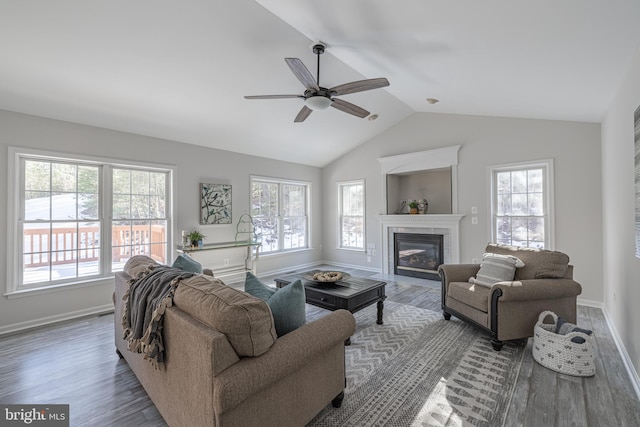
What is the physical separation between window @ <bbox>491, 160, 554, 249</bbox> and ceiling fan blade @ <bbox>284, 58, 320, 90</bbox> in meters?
3.71

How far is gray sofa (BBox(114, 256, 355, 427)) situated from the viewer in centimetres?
131

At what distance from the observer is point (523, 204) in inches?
182

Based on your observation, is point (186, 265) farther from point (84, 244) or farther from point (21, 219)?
point (21, 219)

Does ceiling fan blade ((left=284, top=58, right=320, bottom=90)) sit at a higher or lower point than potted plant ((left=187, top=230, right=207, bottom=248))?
higher

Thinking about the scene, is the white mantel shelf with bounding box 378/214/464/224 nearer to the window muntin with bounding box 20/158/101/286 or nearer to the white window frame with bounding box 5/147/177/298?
the white window frame with bounding box 5/147/177/298

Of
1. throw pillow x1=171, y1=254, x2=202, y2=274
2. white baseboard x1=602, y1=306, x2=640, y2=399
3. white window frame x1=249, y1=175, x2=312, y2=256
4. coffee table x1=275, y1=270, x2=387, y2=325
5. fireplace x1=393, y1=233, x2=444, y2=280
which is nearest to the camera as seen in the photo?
white baseboard x1=602, y1=306, x2=640, y2=399

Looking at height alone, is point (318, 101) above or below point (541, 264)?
above

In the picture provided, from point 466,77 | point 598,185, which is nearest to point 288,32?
point 466,77

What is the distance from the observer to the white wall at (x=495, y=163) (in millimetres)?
4031

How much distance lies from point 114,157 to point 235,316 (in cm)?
391

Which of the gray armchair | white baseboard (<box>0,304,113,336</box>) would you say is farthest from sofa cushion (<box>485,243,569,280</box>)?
white baseboard (<box>0,304,113,336</box>)

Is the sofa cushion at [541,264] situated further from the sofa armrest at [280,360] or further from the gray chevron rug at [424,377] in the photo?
the sofa armrest at [280,360]

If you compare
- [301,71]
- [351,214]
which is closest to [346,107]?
[301,71]

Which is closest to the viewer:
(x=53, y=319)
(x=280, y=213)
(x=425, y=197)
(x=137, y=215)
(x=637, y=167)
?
(x=637, y=167)
